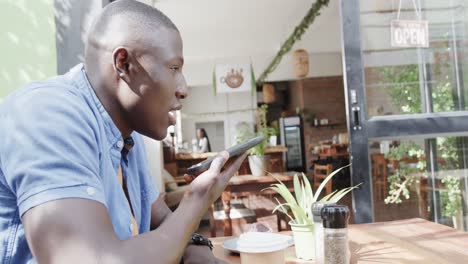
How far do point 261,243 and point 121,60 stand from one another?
0.57 meters

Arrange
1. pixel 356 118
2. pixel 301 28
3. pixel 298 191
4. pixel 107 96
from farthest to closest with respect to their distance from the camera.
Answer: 1. pixel 301 28
2. pixel 356 118
3. pixel 298 191
4. pixel 107 96

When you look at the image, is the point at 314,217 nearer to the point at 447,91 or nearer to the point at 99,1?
the point at 99,1

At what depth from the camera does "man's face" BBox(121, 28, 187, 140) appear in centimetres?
84

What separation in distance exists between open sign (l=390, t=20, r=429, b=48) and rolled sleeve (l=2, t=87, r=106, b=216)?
234cm

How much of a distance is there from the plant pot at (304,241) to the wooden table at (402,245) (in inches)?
1.3

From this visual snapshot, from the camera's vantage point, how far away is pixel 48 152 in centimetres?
65

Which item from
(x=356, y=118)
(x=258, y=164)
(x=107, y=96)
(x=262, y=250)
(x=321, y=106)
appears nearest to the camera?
(x=107, y=96)

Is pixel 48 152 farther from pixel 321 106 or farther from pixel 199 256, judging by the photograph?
pixel 321 106

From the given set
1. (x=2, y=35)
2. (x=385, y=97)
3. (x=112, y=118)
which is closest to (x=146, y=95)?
(x=112, y=118)

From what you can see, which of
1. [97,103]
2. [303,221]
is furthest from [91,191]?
[303,221]

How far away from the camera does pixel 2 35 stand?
7.29 ft

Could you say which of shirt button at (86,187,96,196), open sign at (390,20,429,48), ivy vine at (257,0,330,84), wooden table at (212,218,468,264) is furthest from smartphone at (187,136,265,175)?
ivy vine at (257,0,330,84)

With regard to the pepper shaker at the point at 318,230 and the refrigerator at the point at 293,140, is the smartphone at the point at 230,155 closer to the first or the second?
the pepper shaker at the point at 318,230

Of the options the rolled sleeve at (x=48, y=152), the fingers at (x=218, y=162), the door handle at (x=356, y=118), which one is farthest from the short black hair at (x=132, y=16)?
the door handle at (x=356, y=118)
